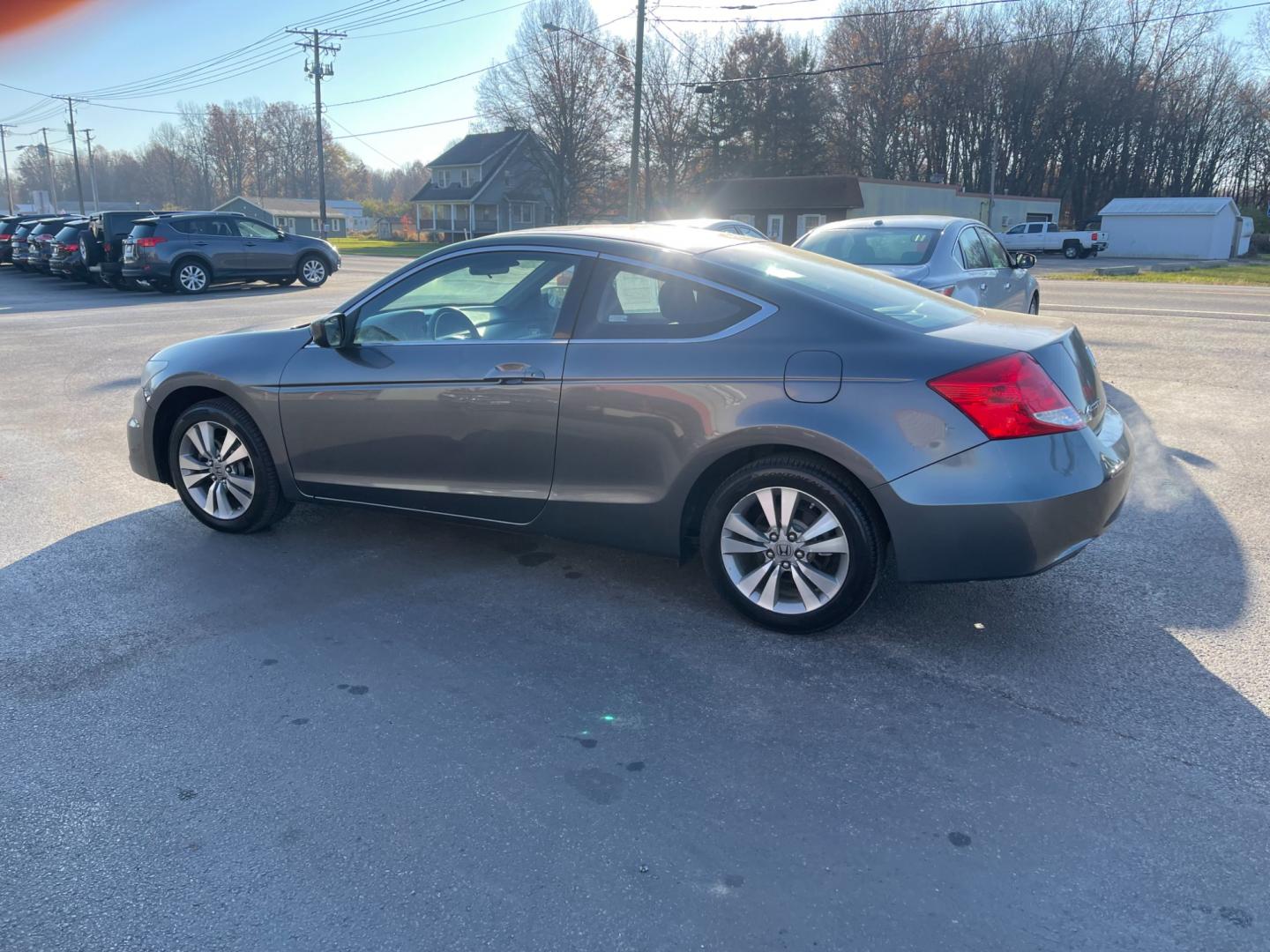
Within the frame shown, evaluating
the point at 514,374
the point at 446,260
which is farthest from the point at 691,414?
the point at 446,260

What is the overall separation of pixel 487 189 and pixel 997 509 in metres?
69.8

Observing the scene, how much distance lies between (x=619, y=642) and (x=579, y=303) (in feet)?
5.00

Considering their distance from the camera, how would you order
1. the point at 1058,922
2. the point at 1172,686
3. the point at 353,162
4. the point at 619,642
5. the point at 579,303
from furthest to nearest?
the point at 353,162, the point at 579,303, the point at 619,642, the point at 1172,686, the point at 1058,922

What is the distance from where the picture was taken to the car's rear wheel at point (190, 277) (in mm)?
20125

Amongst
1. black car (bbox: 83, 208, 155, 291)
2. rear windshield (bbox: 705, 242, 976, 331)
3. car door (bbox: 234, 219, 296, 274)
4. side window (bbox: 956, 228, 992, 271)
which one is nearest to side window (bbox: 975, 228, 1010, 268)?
side window (bbox: 956, 228, 992, 271)

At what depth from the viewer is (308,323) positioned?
5184 millimetres

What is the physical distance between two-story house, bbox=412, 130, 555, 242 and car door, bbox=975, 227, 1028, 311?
5978 cm

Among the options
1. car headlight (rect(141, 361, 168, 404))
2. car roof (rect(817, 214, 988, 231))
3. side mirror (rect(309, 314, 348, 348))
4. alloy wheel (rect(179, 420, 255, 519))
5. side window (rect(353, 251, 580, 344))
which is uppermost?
car roof (rect(817, 214, 988, 231))

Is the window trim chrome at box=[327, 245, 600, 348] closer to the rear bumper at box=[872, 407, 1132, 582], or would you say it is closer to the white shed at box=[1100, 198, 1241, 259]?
the rear bumper at box=[872, 407, 1132, 582]

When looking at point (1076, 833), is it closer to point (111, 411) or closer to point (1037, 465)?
point (1037, 465)

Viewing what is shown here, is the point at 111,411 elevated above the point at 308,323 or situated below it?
below

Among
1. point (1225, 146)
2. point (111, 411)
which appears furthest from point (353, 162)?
point (111, 411)

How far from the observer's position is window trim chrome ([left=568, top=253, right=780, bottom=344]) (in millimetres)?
3928

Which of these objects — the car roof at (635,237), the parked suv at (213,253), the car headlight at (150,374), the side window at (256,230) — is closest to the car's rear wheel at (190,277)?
the parked suv at (213,253)
